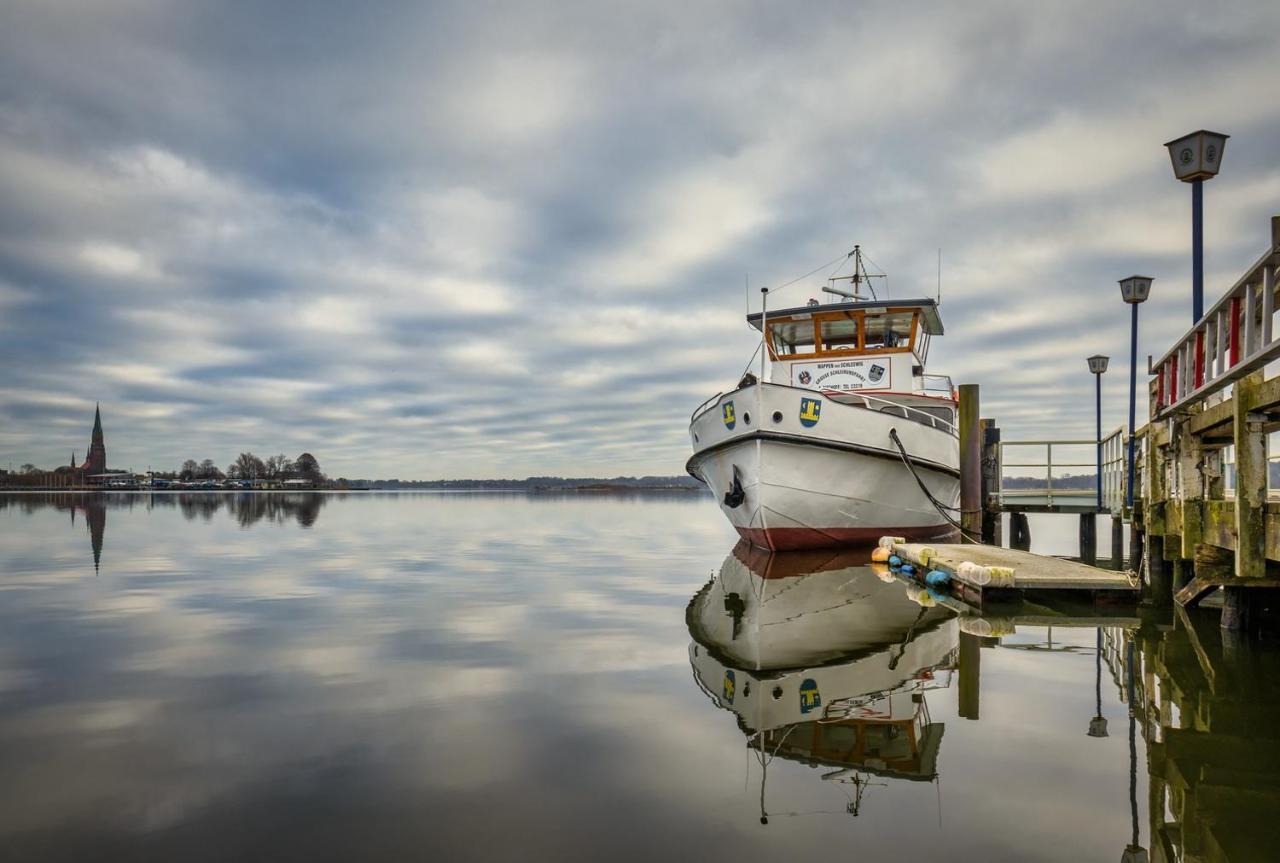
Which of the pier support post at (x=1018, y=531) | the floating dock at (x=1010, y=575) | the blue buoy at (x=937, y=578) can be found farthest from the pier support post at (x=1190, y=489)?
Answer: the pier support post at (x=1018, y=531)

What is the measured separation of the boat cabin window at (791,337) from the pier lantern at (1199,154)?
35.0 feet

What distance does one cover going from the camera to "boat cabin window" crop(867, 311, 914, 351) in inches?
814

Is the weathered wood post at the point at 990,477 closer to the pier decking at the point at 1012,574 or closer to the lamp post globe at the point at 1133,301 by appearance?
the lamp post globe at the point at 1133,301

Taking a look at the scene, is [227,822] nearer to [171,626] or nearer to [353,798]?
[353,798]

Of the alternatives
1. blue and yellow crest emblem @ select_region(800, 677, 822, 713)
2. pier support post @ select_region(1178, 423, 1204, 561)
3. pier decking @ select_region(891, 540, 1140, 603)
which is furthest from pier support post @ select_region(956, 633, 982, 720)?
pier support post @ select_region(1178, 423, 1204, 561)

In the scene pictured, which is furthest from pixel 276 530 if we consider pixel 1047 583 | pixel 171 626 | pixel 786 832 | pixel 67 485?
pixel 67 485

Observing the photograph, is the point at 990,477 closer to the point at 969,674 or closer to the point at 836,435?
the point at 836,435

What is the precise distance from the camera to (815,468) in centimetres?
1623

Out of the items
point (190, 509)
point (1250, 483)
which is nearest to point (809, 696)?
point (1250, 483)

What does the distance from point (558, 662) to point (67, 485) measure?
207142mm

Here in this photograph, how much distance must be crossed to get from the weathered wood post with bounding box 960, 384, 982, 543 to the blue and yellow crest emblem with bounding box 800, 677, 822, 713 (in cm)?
1429

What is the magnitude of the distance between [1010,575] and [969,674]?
13.2 feet

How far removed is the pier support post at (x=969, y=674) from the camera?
5.50 meters

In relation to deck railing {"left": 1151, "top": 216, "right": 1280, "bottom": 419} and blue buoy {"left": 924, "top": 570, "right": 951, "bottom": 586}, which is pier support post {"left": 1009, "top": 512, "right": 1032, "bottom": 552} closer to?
blue buoy {"left": 924, "top": 570, "right": 951, "bottom": 586}
